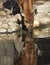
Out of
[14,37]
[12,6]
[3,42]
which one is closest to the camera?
[3,42]

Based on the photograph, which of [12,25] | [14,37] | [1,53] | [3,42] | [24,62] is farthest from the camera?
[12,25]

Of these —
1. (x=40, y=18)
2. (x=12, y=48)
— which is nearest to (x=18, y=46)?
(x=12, y=48)

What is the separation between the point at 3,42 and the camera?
98.0 inches

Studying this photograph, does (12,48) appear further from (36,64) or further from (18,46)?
(36,64)

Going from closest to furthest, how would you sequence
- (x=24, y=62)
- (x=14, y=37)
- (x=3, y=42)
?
(x=24, y=62), (x=3, y=42), (x=14, y=37)

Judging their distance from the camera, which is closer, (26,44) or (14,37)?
(26,44)

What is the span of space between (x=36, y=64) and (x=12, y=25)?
1.19m

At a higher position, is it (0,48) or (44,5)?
(44,5)

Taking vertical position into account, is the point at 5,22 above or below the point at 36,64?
above

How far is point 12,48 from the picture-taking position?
231 centimetres

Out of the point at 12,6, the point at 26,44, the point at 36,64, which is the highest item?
the point at 12,6

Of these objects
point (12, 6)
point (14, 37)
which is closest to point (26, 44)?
point (14, 37)

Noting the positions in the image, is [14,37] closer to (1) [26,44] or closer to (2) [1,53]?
(2) [1,53]

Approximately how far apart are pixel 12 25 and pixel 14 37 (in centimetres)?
40
